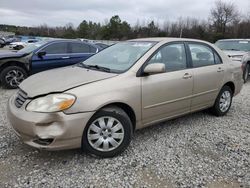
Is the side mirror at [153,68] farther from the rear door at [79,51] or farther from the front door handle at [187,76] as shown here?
the rear door at [79,51]

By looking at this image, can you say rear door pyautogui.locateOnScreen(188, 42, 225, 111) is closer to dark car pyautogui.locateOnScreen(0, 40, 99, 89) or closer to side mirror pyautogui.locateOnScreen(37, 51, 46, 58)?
dark car pyautogui.locateOnScreen(0, 40, 99, 89)

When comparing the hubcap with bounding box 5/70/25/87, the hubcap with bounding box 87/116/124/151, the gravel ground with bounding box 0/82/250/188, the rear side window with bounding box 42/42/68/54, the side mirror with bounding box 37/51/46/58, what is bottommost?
the gravel ground with bounding box 0/82/250/188

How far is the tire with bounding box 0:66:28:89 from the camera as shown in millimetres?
7268

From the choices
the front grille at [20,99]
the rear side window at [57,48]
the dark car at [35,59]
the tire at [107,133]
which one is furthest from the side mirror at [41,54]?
the tire at [107,133]

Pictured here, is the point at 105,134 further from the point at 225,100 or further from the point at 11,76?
the point at 11,76

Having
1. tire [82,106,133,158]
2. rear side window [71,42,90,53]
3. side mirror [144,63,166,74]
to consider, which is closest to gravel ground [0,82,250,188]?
tire [82,106,133,158]

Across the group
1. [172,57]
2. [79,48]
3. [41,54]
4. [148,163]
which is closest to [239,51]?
[79,48]

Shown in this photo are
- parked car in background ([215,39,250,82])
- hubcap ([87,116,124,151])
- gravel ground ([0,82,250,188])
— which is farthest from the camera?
parked car in background ([215,39,250,82])

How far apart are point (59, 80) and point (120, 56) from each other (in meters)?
1.11

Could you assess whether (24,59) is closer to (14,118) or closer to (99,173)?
(14,118)

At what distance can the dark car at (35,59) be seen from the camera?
7348 mm

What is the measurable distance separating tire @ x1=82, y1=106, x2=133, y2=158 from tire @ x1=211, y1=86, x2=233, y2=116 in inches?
91.0

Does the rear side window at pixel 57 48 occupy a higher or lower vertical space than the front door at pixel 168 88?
higher

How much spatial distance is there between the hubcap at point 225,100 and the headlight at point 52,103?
3254 mm
